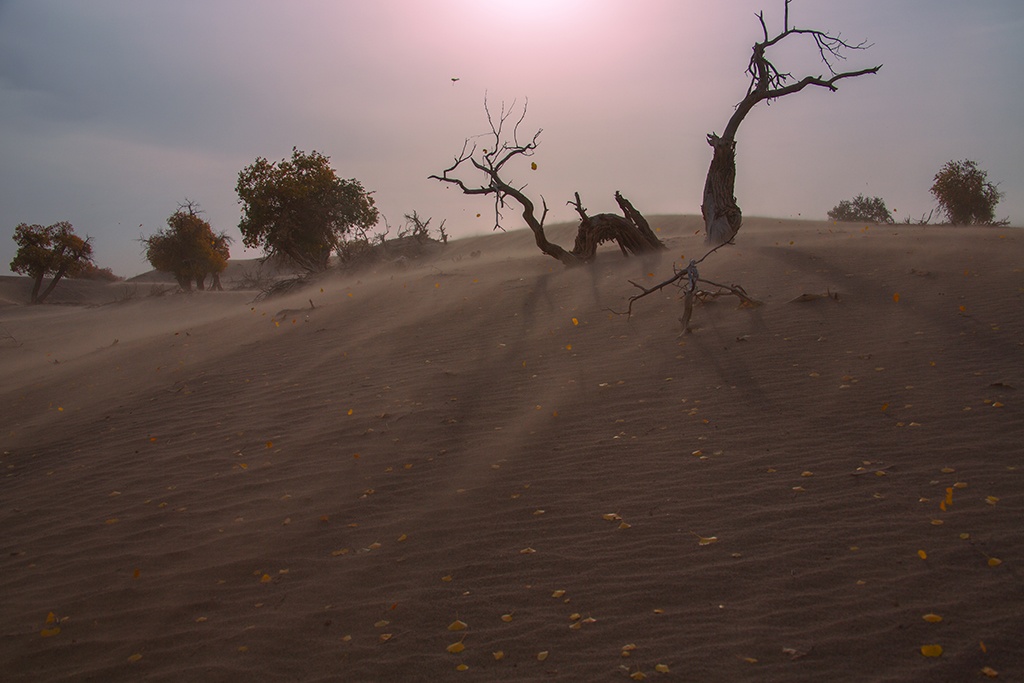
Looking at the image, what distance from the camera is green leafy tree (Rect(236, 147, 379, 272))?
21.3 metres

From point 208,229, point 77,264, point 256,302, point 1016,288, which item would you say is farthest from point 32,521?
point 77,264

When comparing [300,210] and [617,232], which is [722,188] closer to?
[617,232]

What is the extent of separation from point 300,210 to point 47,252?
19332mm

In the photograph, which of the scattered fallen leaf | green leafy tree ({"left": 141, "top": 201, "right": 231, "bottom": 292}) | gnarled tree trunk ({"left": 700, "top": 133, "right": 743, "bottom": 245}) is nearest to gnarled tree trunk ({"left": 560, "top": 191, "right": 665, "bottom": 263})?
gnarled tree trunk ({"left": 700, "top": 133, "right": 743, "bottom": 245})

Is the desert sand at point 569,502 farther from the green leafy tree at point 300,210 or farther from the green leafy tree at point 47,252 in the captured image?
the green leafy tree at point 47,252

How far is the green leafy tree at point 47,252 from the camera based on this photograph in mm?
32500

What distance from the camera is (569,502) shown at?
14.2 ft

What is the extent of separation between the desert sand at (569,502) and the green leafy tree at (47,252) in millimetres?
29654

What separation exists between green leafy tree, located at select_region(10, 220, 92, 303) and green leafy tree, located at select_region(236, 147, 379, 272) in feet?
57.5

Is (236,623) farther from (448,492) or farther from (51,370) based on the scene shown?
(51,370)

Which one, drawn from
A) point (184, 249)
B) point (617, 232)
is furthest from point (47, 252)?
point (617, 232)

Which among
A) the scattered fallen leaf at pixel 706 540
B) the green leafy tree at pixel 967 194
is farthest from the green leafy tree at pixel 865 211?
the scattered fallen leaf at pixel 706 540

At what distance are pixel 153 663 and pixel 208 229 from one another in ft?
96.6

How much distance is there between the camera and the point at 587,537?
3.91m
